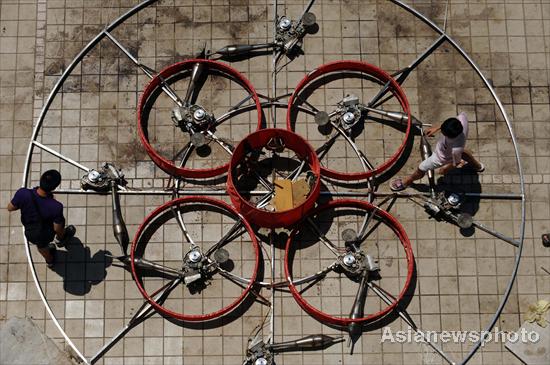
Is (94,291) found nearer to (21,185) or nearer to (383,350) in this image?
(21,185)

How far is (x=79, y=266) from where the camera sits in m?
16.4

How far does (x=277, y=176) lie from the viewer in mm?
16609

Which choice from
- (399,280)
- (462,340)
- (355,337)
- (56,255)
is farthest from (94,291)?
(462,340)

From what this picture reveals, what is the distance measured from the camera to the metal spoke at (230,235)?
16.2 m

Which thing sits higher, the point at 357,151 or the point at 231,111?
the point at 231,111

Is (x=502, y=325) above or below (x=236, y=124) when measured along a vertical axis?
below

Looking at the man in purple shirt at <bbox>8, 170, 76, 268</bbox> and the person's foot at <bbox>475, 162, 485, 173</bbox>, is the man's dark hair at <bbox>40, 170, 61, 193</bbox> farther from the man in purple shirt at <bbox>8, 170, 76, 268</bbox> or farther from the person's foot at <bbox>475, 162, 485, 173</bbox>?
the person's foot at <bbox>475, 162, 485, 173</bbox>

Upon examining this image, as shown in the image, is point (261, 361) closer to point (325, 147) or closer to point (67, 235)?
point (325, 147)

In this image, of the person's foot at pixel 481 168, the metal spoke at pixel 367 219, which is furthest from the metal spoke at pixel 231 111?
the person's foot at pixel 481 168

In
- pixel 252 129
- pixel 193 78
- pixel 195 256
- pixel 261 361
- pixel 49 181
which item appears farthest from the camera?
pixel 252 129

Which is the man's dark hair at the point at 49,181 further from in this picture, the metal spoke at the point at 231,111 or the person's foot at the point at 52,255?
the metal spoke at the point at 231,111

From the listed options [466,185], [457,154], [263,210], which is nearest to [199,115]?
[263,210]

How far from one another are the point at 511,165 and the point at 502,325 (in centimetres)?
422

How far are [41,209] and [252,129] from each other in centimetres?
571
